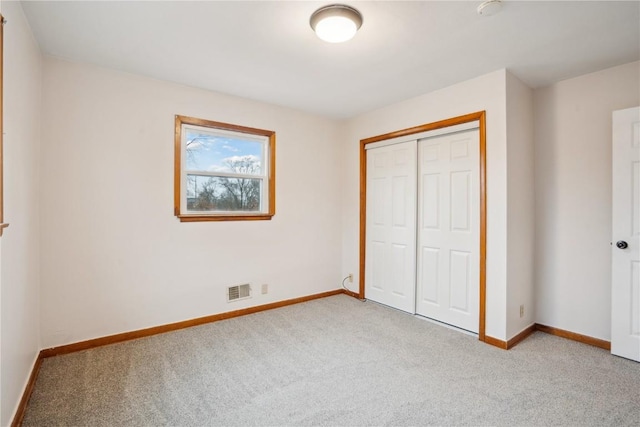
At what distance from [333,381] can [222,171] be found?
2.34 meters

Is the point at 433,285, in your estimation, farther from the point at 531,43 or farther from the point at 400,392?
the point at 531,43

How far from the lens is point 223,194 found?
3.36 meters

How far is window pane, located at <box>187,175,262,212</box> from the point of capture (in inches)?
125

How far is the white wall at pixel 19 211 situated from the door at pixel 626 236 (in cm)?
414

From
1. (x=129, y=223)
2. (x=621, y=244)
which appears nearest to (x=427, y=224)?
(x=621, y=244)

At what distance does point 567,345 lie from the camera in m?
2.69

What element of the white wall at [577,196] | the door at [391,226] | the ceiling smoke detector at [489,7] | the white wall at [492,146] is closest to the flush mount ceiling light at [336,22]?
the ceiling smoke detector at [489,7]

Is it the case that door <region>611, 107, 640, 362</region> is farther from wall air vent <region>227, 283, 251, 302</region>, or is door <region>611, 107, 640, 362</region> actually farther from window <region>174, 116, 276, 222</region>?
wall air vent <region>227, 283, 251, 302</region>

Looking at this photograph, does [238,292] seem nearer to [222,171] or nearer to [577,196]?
[222,171]

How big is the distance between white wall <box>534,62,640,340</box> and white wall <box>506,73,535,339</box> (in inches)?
4.5

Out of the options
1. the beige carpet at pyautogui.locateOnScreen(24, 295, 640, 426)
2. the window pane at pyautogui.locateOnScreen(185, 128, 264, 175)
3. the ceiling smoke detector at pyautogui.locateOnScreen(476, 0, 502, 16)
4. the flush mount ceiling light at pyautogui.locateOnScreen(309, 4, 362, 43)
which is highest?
the ceiling smoke detector at pyautogui.locateOnScreen(476, 0, 502, 16)

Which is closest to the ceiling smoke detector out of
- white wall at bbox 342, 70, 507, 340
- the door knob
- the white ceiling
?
the white ceiling

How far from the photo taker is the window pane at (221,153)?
316 centimetres

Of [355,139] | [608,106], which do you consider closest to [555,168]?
[608,106]
